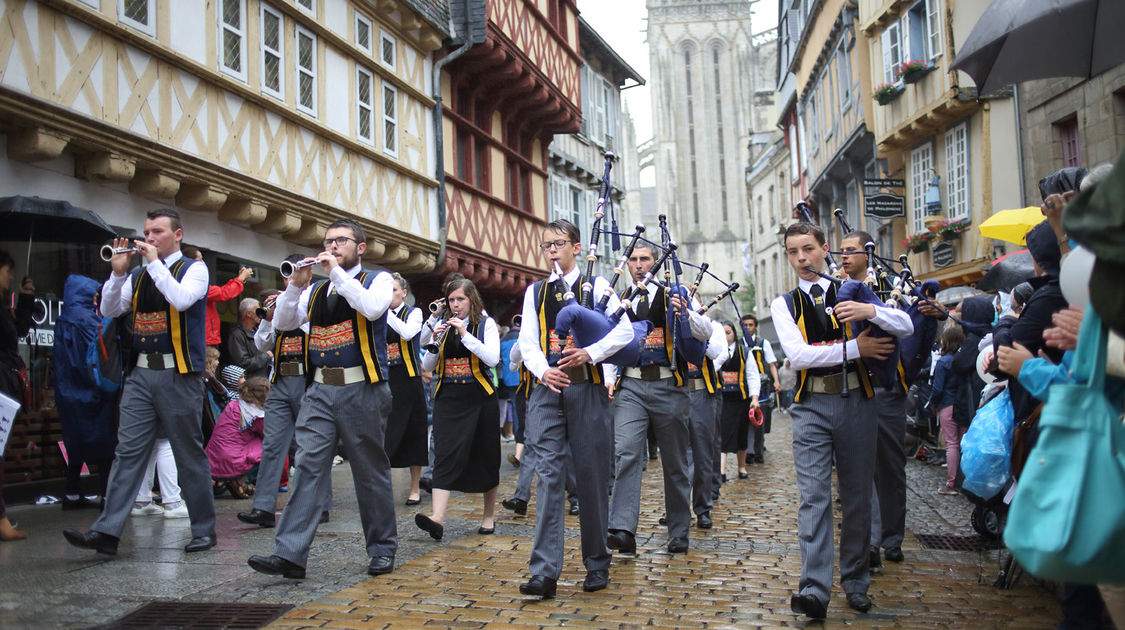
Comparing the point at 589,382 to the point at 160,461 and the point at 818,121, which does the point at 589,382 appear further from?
the point at 818,121

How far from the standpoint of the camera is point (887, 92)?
21094mm

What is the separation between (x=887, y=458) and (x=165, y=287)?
4.80 meters

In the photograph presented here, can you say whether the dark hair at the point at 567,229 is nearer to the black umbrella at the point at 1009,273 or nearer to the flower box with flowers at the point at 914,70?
the black umbrella at the point at 1009,273

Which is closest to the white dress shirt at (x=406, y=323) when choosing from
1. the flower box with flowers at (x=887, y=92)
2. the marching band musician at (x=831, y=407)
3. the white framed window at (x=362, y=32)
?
the marching band musician at (x=831, y=407)

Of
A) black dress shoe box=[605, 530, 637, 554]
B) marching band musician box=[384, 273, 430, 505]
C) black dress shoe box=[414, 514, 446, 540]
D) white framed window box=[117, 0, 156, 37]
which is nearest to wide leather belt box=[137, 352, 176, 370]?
black dress shoe box=[414, 514, 446, 540]

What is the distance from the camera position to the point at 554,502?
18.3 feet

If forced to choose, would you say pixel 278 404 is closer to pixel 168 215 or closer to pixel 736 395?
pixel 168 215

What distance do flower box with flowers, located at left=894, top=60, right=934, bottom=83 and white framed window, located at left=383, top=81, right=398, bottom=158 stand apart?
401 inches

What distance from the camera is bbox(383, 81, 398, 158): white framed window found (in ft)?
52.0

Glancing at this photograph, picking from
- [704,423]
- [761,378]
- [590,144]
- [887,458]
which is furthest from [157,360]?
[590,144]

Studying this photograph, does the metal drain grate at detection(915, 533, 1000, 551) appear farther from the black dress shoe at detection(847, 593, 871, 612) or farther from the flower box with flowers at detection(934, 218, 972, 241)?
the flower box with flowers at detection(934, 218, 972, 241)

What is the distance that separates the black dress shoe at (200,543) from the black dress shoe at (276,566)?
4.01 ft

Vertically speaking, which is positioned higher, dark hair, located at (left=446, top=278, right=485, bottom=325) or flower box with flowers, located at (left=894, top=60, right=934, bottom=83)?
flower box with flowers, located at (left=894, top=60, right=934, bottom=83)

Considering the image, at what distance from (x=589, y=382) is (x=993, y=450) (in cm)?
216
